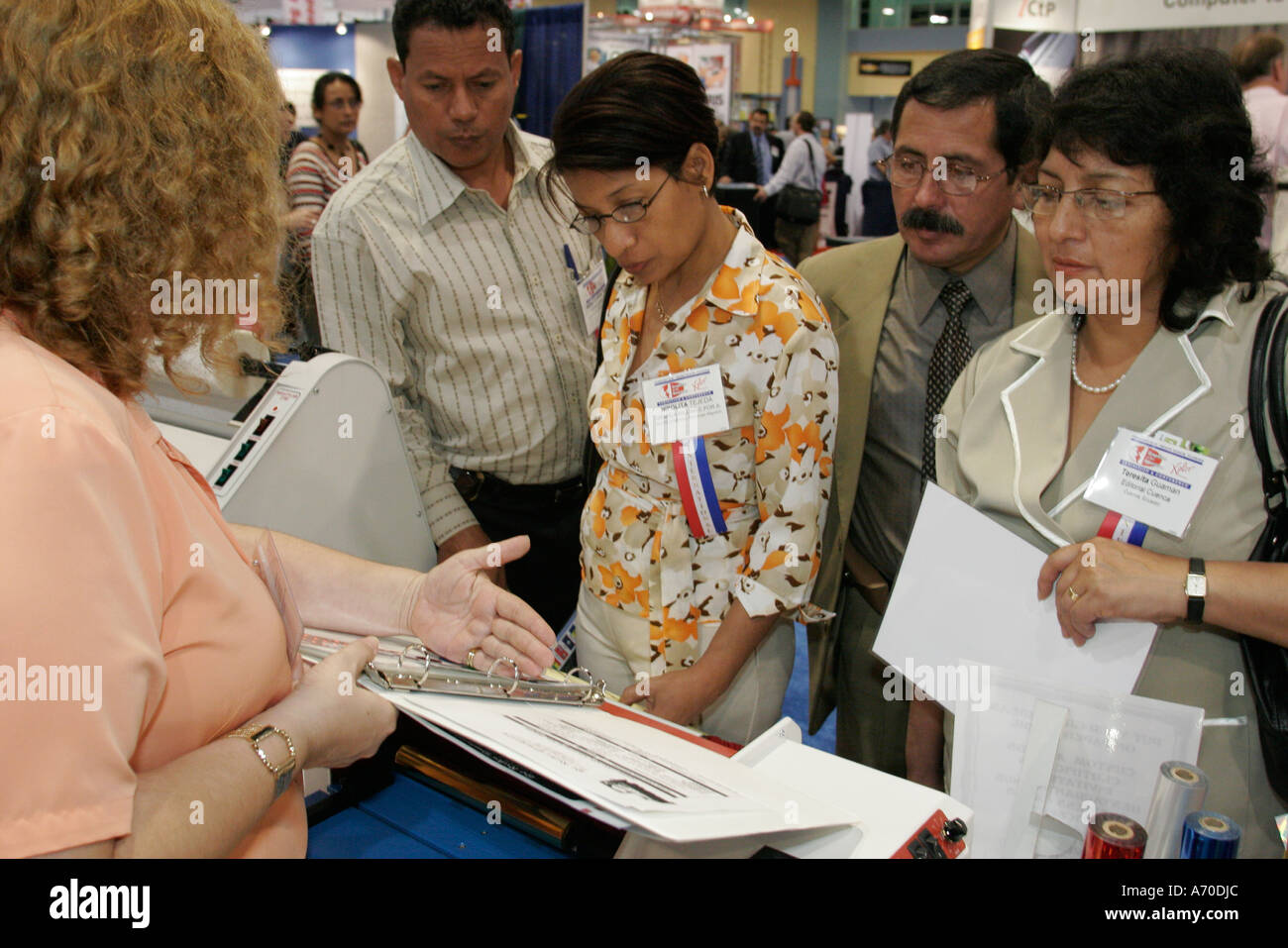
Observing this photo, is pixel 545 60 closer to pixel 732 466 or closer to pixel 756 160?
pixel 732 466

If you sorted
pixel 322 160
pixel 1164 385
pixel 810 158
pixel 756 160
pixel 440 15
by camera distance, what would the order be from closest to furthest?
pixel 1164 385 < pixel 440 15 < pixel 322 160 < pixel 810 158 < pixel 756 160

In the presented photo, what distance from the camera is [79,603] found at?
0.74 meters

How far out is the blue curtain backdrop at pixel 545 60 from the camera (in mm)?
5088

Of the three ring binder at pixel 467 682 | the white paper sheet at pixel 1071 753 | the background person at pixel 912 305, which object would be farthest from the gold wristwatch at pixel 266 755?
the background person at pixel 912 305

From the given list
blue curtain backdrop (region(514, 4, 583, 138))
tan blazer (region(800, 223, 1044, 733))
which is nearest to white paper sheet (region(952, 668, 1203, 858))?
tan blazer (region(800, 223, 1044, 733))

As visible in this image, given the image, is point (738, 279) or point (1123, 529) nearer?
point (1123, 529)

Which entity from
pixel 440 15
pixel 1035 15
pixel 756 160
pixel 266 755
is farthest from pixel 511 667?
pixel 756 160

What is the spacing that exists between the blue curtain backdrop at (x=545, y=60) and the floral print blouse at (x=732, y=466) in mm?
3649

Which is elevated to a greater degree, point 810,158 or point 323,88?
point 323,88

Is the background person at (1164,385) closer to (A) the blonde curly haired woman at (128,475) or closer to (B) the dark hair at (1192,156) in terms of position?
(B) the dark hair at (1192,156)

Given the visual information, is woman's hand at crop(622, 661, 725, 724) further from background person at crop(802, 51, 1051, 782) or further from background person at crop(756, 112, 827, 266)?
background person at crop(756, 112, 827, 266)

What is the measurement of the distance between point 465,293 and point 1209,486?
1.70m

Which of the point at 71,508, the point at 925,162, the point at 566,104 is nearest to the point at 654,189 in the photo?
the point at 566,104

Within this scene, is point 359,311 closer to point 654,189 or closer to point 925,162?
point 654,189
